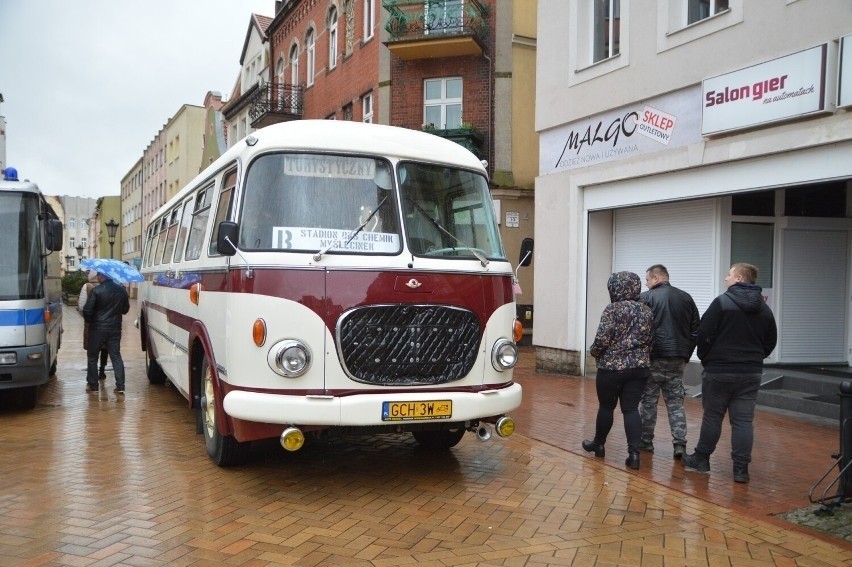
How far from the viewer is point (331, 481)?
6.11m

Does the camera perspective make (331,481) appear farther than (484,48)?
No

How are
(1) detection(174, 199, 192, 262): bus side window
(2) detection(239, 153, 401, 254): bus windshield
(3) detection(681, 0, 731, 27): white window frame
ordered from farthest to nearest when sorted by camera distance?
(3) detection(681, 0, 731, 27): white window frame, (1) detection(174, 199, 192, 262): bus side window, (2) detection(239, 153, 401, 254): bus windshield

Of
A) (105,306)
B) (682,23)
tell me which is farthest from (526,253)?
(105,306)

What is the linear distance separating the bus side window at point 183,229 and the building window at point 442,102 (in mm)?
12502

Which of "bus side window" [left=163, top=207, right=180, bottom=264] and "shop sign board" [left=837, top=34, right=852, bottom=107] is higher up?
"shop sign board" [left=837, top=34, right=852, bottom=107]

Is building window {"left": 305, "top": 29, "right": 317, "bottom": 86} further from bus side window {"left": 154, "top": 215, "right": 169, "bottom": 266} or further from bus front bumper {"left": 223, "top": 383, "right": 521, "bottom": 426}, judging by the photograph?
bus front bumper {"left": 223, "top": 383, "right": 521, "bottom": 426}

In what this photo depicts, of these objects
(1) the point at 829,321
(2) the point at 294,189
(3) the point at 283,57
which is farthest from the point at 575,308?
(3) the point at 283,57

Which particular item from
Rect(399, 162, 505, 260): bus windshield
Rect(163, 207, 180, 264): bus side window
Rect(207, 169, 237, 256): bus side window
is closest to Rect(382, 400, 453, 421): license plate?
Rect(399, 162, 505, 260): bus windshield

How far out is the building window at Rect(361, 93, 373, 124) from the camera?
22616 mm

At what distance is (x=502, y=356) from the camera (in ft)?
19.5

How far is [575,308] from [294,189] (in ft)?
25.8

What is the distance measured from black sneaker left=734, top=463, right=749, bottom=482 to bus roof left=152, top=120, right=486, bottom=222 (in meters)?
3.42

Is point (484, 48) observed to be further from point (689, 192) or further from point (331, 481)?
point (331, 481)

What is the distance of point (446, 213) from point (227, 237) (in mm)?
1786
